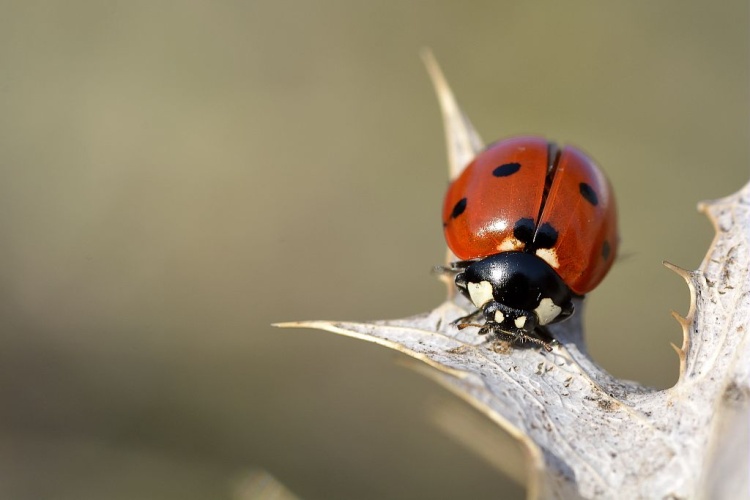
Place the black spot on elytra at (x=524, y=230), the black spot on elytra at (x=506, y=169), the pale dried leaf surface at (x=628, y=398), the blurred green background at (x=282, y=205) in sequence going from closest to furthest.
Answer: the pale dried leaf surface at (x=628, y=398) → the black spot on elytra at (x=524, y=230) → the black spot on elytra at (x=506, y=169) → the blurred green background at (x=282, y=205)

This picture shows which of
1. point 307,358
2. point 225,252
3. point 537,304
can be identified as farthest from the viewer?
point 225,252

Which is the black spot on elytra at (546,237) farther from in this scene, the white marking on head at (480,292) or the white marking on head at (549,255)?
the white marking on head at (480,292)

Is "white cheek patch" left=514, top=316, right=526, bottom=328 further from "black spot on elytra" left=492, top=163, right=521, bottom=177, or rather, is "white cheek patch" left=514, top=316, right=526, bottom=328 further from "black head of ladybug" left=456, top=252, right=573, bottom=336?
"black spot on elytra" left=492, top=163, right=521, bottom=177

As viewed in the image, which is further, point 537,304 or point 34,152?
point 34,152

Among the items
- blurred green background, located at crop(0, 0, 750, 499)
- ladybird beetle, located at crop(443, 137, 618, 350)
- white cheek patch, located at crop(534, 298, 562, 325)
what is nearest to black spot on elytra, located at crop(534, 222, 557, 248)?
ladybird beetle, located at crop(443, 137, 618, 350)

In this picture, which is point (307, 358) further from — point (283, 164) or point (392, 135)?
point (392, 135)

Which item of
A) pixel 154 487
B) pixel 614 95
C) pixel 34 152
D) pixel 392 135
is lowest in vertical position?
pixel 154 487

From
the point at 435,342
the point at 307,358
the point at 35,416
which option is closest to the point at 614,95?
the point at 307,358

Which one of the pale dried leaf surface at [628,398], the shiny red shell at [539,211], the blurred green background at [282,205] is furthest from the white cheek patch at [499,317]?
the blurred green background at [282,205]

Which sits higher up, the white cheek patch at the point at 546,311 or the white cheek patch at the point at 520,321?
the white cheek patch at the point at 546,311
